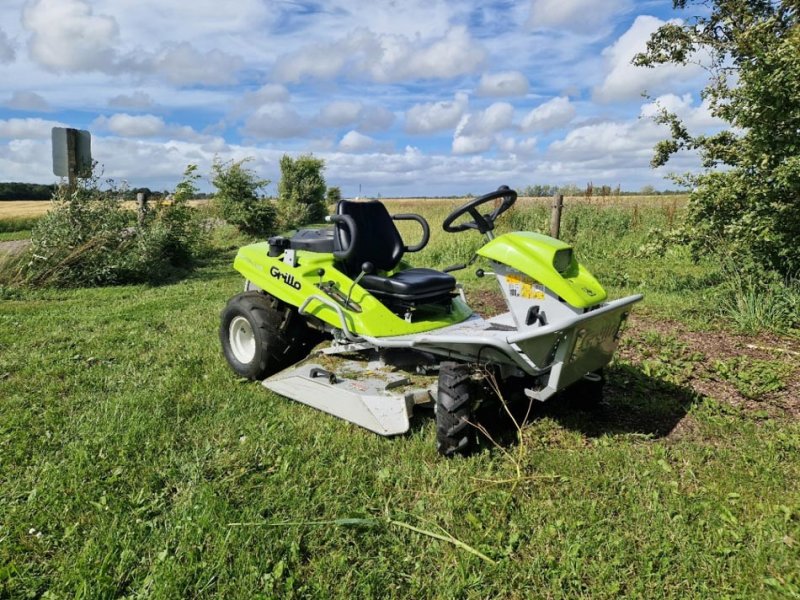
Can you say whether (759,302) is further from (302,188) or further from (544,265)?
(302,188)

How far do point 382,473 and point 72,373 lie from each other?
113 inches

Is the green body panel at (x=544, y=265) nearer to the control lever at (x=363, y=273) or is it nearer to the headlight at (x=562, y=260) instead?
the headlight at (x=562, y=260)

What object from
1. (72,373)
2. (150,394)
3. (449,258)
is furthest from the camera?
(449,258)

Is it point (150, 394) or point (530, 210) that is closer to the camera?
point (150, 394)

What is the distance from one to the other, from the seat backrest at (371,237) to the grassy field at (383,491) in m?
Answer: 1.24

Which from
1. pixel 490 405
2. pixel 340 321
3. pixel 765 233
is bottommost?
pixel 490 405

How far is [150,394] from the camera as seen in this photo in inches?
154

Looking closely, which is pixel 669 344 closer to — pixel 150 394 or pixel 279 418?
pixel 279 418

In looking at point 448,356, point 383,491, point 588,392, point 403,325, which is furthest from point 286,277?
point 588,392

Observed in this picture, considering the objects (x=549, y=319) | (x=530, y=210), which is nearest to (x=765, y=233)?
(x=549, y=319)

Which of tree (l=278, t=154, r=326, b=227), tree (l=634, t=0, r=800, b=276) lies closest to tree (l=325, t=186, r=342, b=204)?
tree (l=278, t=154, r=326, b=227)

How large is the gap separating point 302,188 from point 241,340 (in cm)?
2023

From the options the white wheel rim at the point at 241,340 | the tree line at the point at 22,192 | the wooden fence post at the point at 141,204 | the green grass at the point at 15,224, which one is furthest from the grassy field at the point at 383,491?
the tree line at the point at 22,192

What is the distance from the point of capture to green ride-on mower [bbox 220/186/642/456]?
3.01 meters
